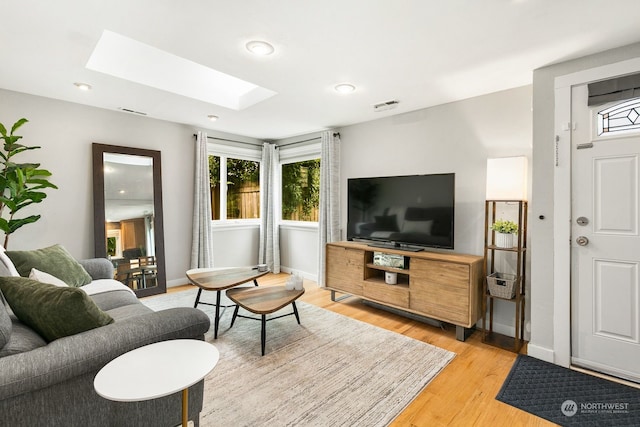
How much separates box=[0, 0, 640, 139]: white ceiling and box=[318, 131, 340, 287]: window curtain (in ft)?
4.19

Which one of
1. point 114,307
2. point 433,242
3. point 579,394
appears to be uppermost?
point 433,242

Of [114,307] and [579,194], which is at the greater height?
[579,194]

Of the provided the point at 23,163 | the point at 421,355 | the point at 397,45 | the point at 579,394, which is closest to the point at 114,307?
the point at 23,163

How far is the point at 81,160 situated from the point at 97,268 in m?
1.39

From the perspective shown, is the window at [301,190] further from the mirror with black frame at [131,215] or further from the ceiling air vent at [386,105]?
the mirror with black frame at [131,215]

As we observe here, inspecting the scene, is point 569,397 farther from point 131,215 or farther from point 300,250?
point 131,215

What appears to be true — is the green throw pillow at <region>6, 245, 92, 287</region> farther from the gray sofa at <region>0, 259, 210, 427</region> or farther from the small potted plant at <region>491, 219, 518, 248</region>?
the small potted plant at <region>491, 219, 518, 248</region>

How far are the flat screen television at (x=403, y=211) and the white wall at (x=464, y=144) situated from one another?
30 centimetres

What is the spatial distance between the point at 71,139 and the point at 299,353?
3.45 metres

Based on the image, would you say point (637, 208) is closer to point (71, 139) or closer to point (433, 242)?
point (433, 242)

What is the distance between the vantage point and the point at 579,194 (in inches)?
91.4

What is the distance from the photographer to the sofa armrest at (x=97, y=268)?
3.04 m

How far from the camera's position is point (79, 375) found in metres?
1.23

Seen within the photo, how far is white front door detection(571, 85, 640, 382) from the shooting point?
2137 mm
